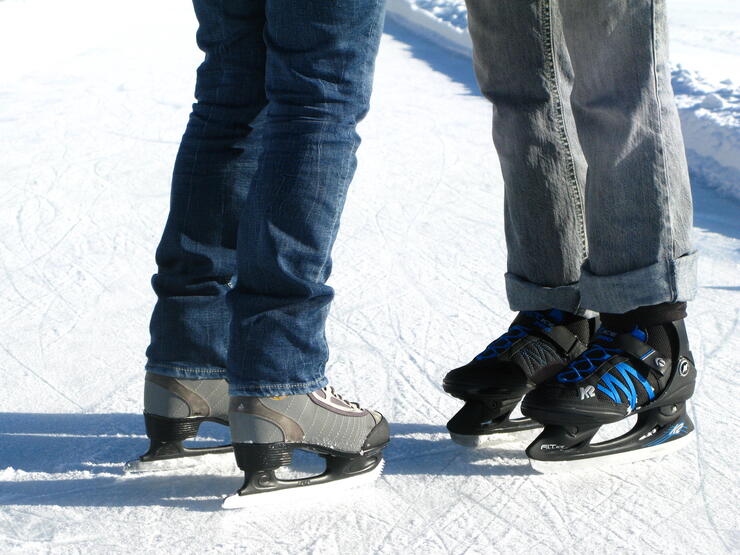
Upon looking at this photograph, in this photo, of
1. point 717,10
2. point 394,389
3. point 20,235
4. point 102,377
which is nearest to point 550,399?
point 394,389

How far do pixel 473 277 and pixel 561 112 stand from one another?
3.04 feet

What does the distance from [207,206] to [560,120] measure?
0.62 metres

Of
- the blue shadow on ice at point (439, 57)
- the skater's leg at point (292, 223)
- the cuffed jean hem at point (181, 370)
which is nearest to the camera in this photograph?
the skater's leg at point (292, 223)

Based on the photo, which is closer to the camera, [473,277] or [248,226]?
[248,226]

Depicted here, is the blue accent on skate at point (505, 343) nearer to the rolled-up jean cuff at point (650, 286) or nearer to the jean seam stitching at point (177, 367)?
the rolled-up jean cuff at point (650, 286)

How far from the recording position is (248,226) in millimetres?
1259

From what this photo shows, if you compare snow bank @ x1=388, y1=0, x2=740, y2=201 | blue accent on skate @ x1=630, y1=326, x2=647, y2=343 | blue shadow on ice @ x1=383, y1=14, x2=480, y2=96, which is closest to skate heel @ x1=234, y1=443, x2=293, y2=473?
blue accent on skate @ x1=630, y1=326, x2=647, y2=343

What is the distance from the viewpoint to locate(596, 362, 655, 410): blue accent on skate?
1424mm

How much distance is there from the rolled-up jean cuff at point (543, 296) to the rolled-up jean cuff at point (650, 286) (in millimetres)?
118

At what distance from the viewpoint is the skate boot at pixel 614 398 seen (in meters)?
1.42

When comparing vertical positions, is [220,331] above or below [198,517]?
above

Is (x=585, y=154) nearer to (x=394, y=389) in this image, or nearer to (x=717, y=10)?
(x=394, y=389)

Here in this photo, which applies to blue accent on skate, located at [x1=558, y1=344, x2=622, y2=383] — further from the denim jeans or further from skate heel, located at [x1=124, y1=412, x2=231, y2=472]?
skate heel, located at [x1=124, y1=412, x2=231, y2=472]

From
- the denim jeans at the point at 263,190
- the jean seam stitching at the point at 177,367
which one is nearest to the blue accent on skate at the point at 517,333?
the denim jeans at the point at 263,190
